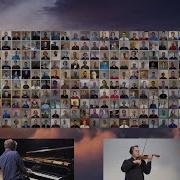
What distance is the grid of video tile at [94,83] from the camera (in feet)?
23.3

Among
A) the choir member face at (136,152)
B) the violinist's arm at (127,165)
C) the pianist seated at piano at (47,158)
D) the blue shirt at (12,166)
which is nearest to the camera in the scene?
the blue shirt at (12,166)

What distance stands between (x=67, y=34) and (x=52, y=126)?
108 centimetres

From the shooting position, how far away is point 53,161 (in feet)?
23.2

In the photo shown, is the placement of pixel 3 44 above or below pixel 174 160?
above

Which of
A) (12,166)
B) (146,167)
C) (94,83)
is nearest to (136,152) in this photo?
(146,167)

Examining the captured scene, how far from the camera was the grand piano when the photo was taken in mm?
7070

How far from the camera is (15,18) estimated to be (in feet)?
23.5

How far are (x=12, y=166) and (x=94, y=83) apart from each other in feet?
4.47

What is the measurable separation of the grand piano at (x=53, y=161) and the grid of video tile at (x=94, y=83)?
289 mm

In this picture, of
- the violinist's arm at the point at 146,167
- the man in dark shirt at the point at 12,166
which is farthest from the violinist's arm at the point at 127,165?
the man in dark shirt at the point at 12,166

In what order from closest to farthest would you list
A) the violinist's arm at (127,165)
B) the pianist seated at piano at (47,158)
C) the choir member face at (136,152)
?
1. the violinist's arm at (127,165)
2. the choir member face at (136,152)
3. the pianist seated at piano at (47,158)

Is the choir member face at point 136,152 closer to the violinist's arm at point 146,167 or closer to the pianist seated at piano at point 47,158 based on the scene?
the violinist's arm at point 146,167

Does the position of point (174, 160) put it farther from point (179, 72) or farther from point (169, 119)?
point (179, 72)

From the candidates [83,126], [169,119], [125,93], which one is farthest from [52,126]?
[169,119]
